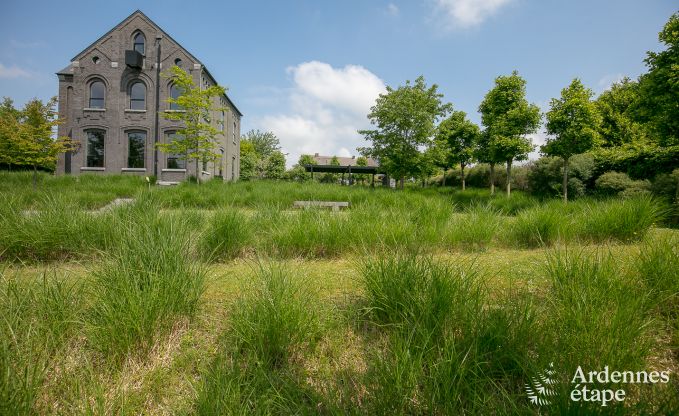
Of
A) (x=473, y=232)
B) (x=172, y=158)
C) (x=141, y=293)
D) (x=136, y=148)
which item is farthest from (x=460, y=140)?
(x=141, y=293)

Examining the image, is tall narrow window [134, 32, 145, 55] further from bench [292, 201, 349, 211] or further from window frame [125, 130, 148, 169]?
bench [292, 201, 349, 211]

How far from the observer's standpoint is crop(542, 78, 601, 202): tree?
32.9 ft

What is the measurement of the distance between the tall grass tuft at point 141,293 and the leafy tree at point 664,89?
37.1 feet

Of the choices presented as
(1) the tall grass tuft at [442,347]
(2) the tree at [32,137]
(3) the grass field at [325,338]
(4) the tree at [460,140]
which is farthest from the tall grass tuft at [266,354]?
(4) the tree at [460,140]

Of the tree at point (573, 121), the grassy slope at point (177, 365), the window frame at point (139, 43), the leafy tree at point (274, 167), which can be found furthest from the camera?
the leafy tree at point (274, 167)

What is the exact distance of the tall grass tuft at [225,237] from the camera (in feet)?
13.1

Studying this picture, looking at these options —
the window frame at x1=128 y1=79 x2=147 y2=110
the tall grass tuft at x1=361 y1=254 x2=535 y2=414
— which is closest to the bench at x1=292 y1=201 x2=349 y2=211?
the tall grass tuft at x1=361 y1=254 x2=535 y2=414

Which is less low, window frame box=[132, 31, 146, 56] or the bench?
window frame box=[132, 31, 146, 56]

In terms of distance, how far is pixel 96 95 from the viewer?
2172 centimetres

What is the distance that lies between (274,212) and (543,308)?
409 cm

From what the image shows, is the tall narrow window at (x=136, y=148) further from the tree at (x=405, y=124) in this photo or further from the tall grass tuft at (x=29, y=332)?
the tall grass tuft at (x=29, y=332)

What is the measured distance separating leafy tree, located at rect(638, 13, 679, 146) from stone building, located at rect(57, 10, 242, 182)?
2163 centimetres

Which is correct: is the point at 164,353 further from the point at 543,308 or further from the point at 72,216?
the point at 72,216

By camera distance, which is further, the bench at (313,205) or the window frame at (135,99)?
the window frame at (135,99)
